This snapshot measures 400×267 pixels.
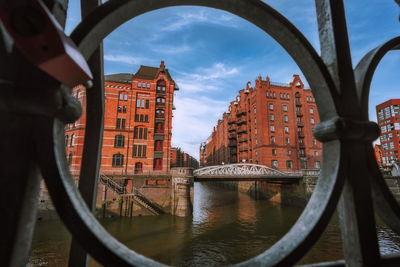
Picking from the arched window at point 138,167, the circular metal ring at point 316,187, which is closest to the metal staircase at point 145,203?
the arched window at point 138,167

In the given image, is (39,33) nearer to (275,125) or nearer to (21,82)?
(21,82)

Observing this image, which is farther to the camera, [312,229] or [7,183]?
[312,229]

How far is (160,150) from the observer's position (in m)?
25.0

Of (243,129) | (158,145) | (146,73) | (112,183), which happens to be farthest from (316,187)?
(243,129)

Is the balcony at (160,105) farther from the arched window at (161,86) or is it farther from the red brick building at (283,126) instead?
the red brick building at (283,126)

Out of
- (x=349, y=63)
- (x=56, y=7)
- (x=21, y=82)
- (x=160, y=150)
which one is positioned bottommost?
(x=21, y=82)

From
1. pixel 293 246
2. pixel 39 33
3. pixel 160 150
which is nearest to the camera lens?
pixel 39 33

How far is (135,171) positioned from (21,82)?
2437cm

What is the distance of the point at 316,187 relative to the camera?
1.12 metres

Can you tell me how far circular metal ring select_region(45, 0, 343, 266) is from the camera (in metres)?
0.76

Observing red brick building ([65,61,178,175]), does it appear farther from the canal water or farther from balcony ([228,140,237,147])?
balcony ([228,140,237,147])

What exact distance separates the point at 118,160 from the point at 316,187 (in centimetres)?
2510

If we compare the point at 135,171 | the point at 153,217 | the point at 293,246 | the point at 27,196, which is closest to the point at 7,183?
the point at 27,196

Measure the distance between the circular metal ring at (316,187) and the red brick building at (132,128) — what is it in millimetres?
23669
